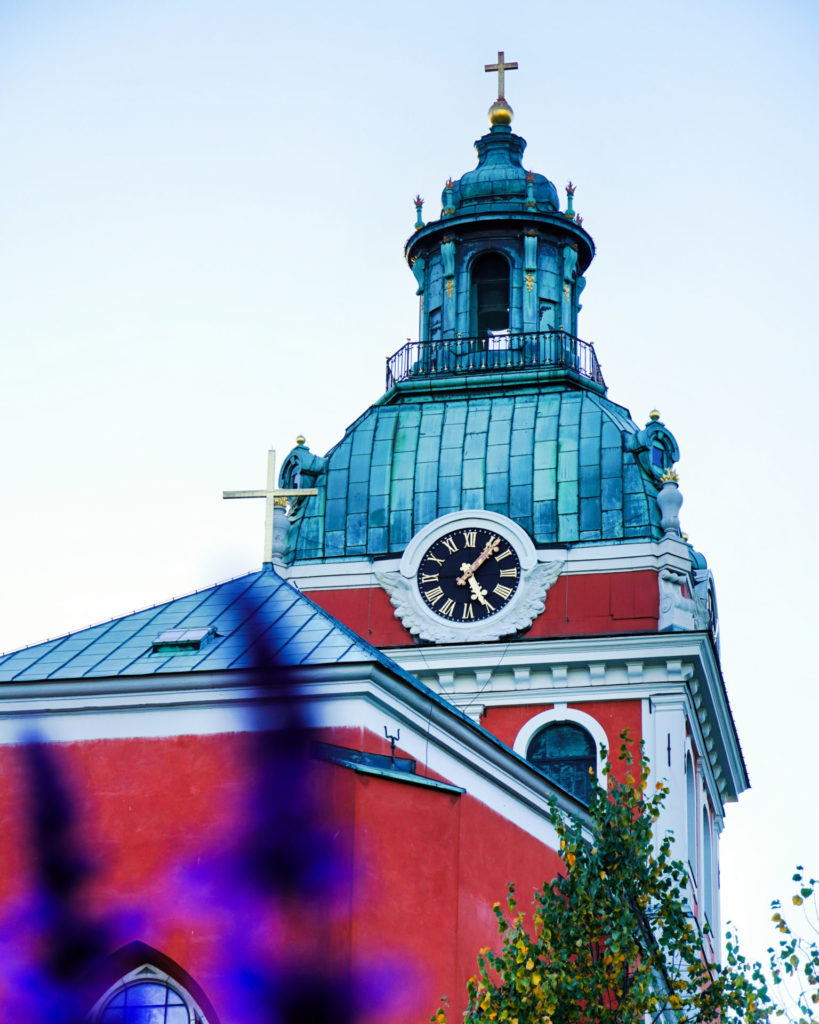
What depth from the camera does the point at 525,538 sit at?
28.0m

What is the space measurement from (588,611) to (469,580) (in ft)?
6.70

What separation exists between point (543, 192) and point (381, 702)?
19.5 metres

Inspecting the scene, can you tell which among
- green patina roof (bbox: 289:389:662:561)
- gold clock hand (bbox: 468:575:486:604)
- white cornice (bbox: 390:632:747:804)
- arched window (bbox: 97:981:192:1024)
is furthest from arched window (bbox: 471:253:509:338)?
arched window (bbox: 97:981:192:1024)

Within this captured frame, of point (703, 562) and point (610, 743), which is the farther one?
point (703, 562)

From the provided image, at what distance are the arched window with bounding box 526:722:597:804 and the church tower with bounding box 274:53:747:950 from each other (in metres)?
0.03

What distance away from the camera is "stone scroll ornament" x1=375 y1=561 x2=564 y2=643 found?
27422 millimetres

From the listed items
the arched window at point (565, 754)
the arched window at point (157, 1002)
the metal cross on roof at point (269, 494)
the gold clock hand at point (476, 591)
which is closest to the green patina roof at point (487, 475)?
the gold clock hand at point (476, 591)

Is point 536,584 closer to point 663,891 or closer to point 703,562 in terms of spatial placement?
point 703,562

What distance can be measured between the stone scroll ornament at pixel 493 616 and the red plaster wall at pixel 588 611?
15cm

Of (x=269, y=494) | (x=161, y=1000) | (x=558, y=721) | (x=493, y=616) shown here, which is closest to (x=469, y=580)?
A: (x=493, y=616)

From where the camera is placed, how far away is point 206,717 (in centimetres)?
1496

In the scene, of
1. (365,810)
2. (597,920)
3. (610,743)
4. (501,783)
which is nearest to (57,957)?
(365,810)

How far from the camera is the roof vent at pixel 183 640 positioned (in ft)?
53.4

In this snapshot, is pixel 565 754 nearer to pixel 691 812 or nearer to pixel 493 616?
pixel 691 812
